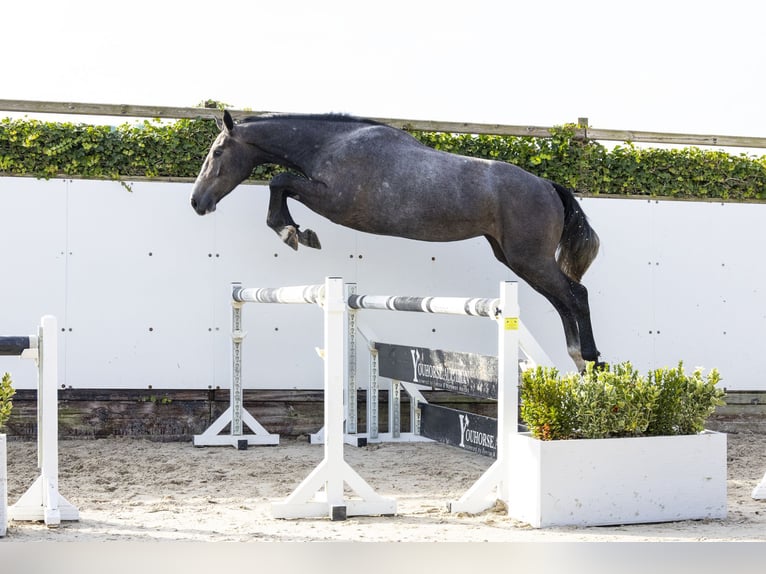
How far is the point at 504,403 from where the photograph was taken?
3.92 m

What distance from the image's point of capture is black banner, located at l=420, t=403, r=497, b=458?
4.22m

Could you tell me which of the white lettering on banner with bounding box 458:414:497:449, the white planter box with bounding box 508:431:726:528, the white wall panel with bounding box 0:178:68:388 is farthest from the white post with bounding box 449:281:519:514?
the white wall panel with bounding box 0:178:68:388

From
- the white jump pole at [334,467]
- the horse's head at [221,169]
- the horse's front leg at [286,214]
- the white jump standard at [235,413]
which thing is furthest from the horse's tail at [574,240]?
the white jump pole at [334,467]

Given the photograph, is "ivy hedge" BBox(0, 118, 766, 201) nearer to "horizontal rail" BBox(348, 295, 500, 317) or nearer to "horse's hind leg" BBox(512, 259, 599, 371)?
"horse's hind leg" BBox(512, 259, 599, 371)

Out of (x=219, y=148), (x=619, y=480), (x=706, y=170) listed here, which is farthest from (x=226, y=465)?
(x=706, y=170)

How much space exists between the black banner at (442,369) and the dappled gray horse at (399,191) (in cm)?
71

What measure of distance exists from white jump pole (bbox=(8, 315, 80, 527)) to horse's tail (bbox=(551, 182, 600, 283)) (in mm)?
3153

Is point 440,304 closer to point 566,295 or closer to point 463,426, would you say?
point 463,426

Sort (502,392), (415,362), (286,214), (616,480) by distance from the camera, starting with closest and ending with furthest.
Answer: (616,480), (502,392), (286,214), (415,362)

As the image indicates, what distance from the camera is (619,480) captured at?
370cm

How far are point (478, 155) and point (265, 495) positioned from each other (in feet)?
9.92

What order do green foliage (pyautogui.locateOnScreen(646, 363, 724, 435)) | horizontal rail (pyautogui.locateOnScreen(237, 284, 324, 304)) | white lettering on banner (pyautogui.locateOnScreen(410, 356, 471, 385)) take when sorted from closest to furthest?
green foliage (pyautogui.locateOnScreen(646, 363, 724, 435))
horizontal rail (pyautogui.locateOnScreen(237, 284, 324, 304))
white lettering on banner (pyautogui.locateOnScreen(410, 356, 471, 385))

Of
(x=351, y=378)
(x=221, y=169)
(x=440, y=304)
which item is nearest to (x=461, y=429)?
(x=440, y=304)

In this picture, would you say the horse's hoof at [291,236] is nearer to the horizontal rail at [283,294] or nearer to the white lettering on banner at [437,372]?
the horizontal rail at [283,294]
